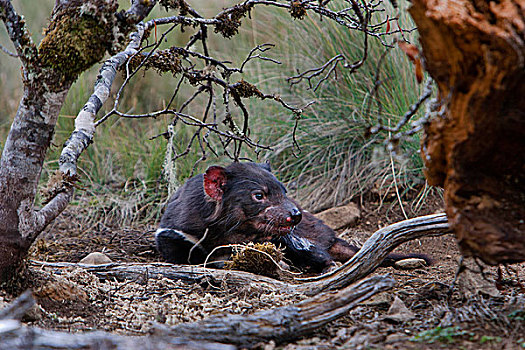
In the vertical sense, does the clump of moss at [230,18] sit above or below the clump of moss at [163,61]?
above

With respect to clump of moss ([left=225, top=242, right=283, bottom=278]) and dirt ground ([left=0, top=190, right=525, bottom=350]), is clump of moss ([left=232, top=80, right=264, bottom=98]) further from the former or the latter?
dirt ground ([left=0, top=190, right=525, bottom=350])

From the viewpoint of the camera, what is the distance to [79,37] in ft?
7.00

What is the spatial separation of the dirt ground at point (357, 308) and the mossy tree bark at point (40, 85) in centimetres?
32

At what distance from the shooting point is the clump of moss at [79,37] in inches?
83.7

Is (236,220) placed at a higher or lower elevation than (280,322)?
higher

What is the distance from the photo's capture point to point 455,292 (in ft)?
8.23

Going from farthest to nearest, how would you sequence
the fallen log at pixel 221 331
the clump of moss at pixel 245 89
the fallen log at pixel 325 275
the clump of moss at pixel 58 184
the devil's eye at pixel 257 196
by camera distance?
the devil's eye at pixel 257 196
the clump of moss at pixel 245 89
the fallen log at pixel 325 275
the clump of moss at pixel 58 184
the fallen log at pixel 221 331

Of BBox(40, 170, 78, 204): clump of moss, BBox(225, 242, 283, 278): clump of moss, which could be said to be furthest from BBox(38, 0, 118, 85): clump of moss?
BBox(225, 242, 283, 278): clump of moss

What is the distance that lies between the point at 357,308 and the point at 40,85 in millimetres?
1639

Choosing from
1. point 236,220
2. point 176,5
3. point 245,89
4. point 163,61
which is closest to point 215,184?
point 236,220

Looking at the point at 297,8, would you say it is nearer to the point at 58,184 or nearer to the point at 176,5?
the point at 176,5

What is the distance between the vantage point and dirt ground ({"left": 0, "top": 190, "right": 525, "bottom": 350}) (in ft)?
6.19

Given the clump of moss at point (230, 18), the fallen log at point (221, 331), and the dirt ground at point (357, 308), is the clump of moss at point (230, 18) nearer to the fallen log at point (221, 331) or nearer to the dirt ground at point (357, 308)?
the dirt ground at point (357, 308)

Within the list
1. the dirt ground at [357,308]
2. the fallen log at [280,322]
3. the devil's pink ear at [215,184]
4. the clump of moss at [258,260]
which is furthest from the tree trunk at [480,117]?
the devil's pink ear at [215,184]
